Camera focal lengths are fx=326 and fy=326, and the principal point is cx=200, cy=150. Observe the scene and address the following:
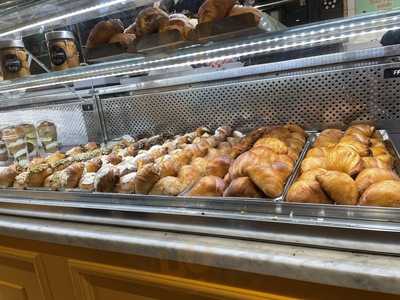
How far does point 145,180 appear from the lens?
3.74 feet

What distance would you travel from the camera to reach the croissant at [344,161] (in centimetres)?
94

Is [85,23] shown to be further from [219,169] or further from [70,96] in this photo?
[219,169]

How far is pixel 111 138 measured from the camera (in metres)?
1.96

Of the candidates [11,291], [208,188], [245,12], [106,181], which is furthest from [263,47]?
[11,291]

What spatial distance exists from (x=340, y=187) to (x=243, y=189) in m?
0.26

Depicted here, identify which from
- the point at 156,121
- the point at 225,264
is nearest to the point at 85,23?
the point at 156,121

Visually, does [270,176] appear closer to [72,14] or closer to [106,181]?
[106,181]

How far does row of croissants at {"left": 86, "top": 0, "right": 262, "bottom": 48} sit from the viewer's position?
1016 millimetres

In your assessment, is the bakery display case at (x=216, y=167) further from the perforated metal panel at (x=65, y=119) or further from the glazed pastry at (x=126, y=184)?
the perforated metal panel at (x=65, y=119)

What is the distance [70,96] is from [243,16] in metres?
1.39

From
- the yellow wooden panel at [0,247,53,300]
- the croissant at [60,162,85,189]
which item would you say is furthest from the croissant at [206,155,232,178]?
the yellow wooden panel at [0,247,53,300]

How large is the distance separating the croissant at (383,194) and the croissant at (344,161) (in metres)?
0.12

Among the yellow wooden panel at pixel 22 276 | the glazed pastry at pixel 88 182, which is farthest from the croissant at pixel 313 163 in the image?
the yellow wooden panel at pixel 22 276

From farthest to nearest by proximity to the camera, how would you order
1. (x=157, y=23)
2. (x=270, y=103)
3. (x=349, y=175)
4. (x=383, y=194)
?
(x=270, y=103), (x=157, y=23), (x=349, y=175), (x=383, y=194)
